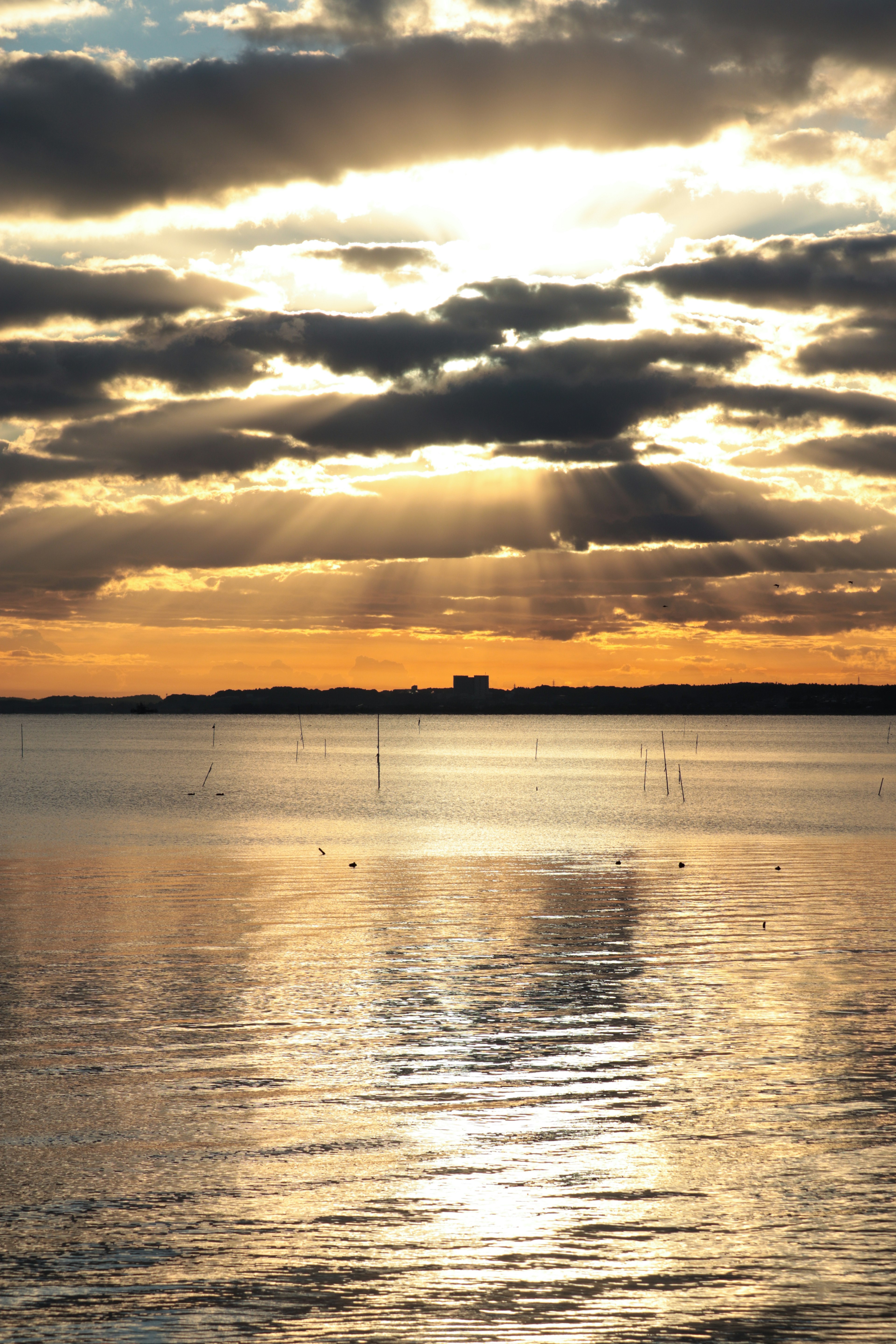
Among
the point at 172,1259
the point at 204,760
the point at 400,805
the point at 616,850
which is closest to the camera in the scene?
the point at 172,1259

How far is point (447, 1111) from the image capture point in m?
16.0

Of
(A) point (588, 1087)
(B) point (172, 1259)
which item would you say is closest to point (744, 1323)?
(B) point (172, 1259)

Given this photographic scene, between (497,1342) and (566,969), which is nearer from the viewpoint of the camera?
(497,1342)

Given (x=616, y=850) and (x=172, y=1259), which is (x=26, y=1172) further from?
(x=616, y=850)

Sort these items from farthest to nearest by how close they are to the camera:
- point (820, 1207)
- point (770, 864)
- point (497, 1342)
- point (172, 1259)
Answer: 1. point (770, 864)
2. point (820, 1207)
3. point (172, 1259)
4. point (497, 1342)

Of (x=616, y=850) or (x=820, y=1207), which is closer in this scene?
(x=820, y=1207)

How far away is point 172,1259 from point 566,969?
1551 cm

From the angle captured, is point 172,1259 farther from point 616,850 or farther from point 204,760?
point 204,760

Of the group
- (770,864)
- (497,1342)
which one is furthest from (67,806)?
(497,1342)

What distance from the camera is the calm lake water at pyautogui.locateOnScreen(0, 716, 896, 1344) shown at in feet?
35.3

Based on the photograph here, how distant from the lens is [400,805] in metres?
86.0

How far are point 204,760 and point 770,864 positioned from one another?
13289cm

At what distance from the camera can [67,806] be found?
259ft

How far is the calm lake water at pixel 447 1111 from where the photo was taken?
10.8 m
